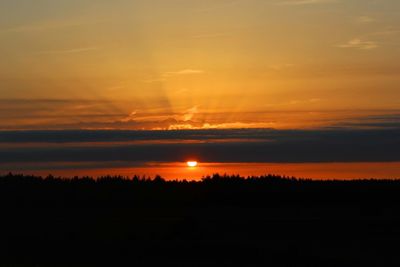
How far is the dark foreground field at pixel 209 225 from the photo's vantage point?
97.9 feet

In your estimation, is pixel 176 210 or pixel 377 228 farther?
pixel 176 210

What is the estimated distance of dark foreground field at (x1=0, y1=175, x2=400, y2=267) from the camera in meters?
29.8

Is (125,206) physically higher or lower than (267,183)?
lower

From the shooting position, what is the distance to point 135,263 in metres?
27.9

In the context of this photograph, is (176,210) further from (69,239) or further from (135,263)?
(135,263)

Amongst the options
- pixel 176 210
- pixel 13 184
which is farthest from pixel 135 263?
pixel 13 184

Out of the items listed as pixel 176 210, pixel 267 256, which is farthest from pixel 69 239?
pixel 176 210

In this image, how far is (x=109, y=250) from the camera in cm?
3105

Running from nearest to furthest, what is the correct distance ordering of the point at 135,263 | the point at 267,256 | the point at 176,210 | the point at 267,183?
1. the point at 135,263
2. the point at 267,256
3. the point at 176,210
4. the point at 267,183

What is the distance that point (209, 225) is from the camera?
4116cm

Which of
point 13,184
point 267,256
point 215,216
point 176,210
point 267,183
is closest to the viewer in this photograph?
point 267,256

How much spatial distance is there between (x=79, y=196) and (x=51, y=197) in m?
2.52

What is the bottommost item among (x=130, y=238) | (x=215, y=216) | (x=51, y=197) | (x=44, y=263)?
(x=44, y=263)

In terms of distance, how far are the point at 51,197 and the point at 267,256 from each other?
42.5 m
